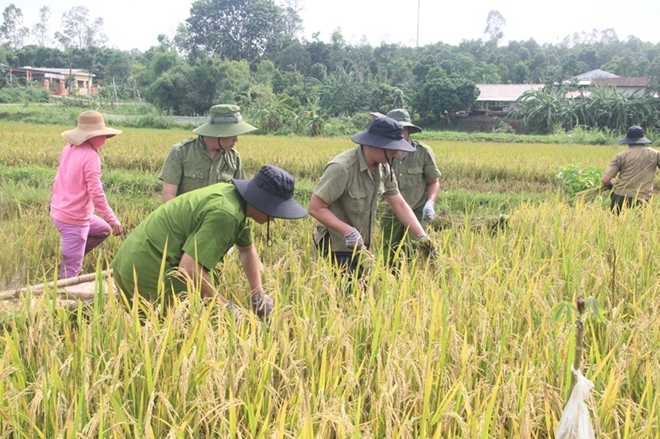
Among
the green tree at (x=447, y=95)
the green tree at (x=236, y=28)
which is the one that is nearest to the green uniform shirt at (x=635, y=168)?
the green tree at (x=447, y=95)

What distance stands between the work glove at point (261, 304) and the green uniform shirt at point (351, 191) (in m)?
0.87

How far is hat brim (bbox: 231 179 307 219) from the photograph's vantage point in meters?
2.45

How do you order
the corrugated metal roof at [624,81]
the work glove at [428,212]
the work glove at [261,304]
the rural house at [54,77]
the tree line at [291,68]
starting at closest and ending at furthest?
the work glove at [261,304], the work glove at [428,212], the tree line at [291,68], the corrugated metal roof at [624,81], the rural house at [54,77]

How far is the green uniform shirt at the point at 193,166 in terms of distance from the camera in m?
4.04

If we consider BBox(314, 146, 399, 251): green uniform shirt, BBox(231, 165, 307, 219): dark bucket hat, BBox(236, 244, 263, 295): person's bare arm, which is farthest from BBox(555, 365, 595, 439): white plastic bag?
BBox(314, 146, 399, 251): green uniform shirt

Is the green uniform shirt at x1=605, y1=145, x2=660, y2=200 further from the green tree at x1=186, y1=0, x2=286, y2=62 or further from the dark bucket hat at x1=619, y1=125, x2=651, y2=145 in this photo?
the green tree at x1=186, y1=0, x2=286, y2=62

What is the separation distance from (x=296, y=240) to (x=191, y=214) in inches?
107

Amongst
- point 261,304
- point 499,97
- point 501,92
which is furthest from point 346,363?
point 501,92

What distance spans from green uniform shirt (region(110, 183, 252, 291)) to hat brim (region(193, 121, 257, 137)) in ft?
4.22

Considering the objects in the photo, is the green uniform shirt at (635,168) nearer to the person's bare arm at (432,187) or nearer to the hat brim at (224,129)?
the person's bare arm at (432,187)

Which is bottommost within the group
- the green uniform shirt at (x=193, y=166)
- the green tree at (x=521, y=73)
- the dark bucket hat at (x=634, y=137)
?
the green uniform shirt at (x=193, y=166)

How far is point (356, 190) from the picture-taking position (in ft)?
11.5

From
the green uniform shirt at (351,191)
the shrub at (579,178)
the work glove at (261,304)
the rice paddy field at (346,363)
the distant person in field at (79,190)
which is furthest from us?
the shrub at (579,178)

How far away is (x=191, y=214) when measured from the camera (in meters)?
2.50
